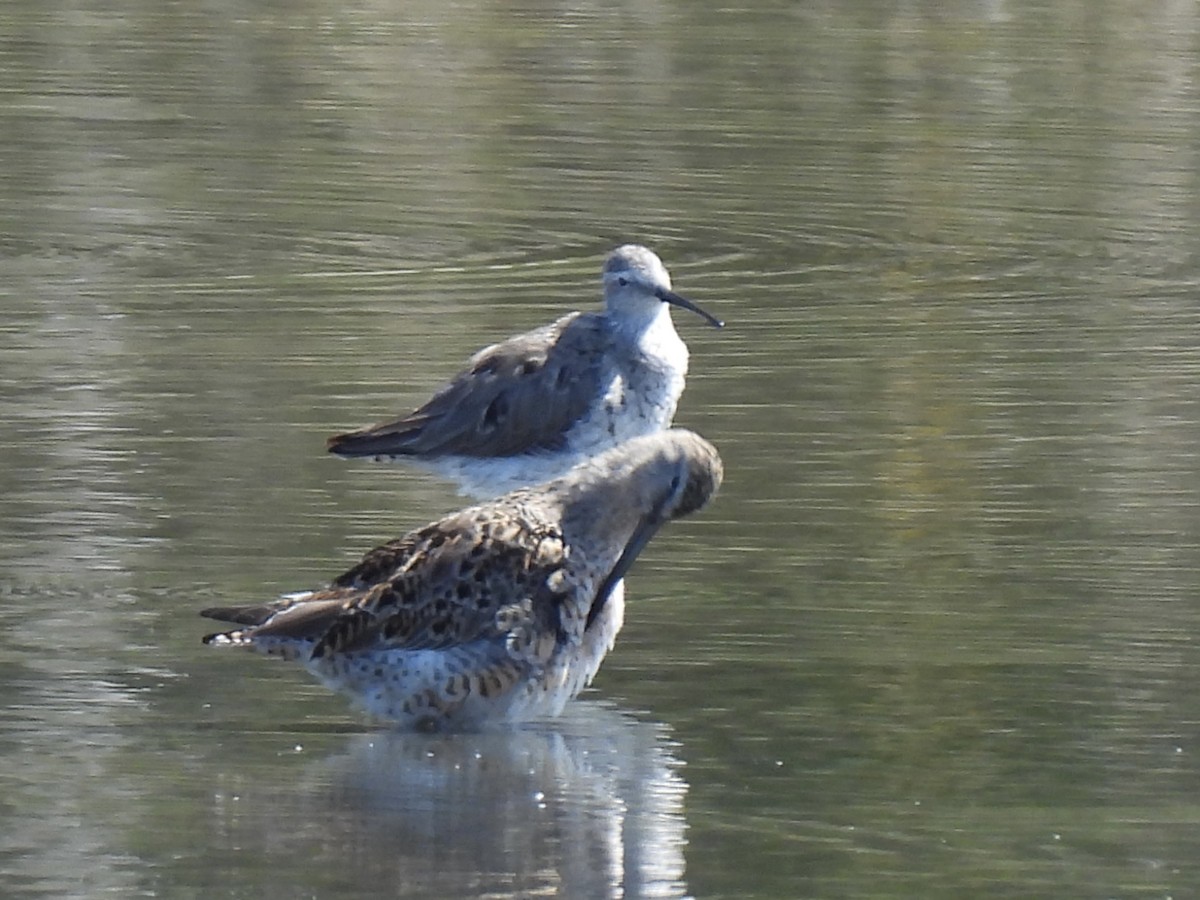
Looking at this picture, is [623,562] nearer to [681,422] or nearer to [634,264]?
[634,264]

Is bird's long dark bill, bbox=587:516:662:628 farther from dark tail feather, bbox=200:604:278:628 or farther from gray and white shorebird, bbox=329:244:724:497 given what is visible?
gray and white shorebird, bbox=329:244:724:497

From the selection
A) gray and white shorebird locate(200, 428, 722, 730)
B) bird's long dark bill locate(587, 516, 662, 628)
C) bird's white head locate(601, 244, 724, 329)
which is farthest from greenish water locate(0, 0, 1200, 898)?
bird's white head locate(601, 244, 724, 329)

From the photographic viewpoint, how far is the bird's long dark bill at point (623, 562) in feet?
24.1

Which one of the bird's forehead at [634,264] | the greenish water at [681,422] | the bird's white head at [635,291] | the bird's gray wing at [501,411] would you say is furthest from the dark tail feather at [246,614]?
the bird's forehead at [634,264]

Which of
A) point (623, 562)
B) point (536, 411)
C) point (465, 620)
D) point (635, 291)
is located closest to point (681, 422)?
point (635, 291)

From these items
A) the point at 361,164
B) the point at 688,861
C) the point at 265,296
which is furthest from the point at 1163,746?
the point at 361,164

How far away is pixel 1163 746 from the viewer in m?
7.11

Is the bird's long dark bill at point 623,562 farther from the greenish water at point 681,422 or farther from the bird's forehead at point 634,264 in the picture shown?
the bird's forehead at point 634,264

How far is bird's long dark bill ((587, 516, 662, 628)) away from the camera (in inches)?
289

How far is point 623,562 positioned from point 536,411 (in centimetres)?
198

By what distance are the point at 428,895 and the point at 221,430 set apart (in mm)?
4197

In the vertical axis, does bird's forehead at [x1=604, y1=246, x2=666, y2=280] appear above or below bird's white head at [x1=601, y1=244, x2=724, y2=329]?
above

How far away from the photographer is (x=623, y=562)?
748cm

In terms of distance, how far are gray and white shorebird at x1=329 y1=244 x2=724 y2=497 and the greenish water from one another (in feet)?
0.74
